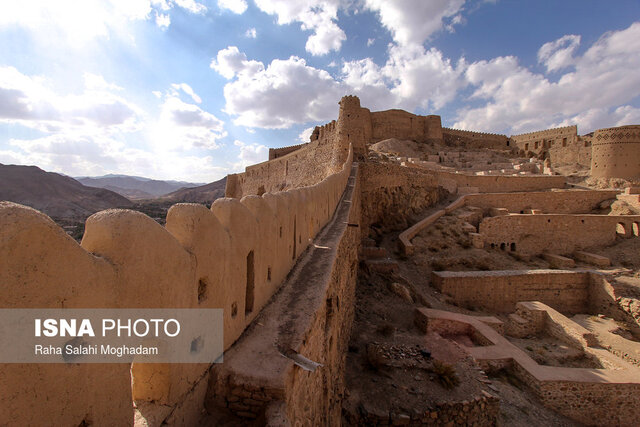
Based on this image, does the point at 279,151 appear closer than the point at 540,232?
No

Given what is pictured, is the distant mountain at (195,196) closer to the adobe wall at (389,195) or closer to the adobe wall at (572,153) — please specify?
the adobe wall at (389,195)

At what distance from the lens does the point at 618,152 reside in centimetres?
2066

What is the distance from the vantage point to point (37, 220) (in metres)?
1.15

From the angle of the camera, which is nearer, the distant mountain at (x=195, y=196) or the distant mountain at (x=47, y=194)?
the distant mountain at (x=47, y=194)

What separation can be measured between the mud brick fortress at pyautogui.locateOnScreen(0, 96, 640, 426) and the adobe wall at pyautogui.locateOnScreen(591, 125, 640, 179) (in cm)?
11

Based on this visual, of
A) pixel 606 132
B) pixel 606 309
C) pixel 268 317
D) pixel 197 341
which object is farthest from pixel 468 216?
pixel 197 341

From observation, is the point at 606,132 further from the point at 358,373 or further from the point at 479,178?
the point at 358,373

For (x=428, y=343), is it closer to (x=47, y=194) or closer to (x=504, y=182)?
(x=504, y=182)

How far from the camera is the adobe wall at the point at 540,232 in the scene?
16953mm

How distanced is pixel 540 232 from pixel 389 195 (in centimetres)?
881

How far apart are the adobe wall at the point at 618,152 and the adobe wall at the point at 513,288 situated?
13.0m

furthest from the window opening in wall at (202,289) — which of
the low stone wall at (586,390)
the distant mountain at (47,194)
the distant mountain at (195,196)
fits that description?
the distant mountain at (195,196)

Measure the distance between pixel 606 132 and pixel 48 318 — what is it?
2936cm

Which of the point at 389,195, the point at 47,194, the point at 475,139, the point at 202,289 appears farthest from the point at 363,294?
the point at 475,139
